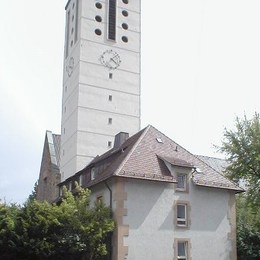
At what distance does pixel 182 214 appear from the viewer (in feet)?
95.8

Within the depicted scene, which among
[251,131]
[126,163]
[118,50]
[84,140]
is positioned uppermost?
[118,50]

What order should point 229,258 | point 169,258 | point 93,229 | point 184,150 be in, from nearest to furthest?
point 93,229, point 169,258, point 229,258, point 184,150

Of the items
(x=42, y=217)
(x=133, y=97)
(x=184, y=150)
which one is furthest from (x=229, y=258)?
(x=133, y=97)

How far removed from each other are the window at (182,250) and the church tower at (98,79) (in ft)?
79.5

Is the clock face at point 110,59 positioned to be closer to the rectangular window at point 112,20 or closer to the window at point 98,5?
the rectangular window at point 112,20

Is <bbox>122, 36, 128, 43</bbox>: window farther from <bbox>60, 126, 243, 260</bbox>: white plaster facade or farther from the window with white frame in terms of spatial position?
the window with white frame

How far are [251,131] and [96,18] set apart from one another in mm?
29854

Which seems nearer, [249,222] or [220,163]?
[249,222]

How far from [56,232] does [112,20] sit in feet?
122

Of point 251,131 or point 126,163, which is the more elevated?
point 251,131

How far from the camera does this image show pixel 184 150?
32.7 m

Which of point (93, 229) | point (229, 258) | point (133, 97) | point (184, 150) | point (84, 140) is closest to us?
point (93, 229)

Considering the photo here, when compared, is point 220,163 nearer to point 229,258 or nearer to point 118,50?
point 118,50

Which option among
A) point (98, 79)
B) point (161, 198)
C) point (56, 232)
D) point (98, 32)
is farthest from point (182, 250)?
point (98, 32)
